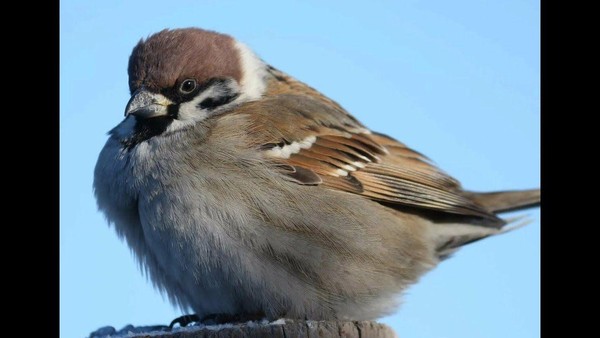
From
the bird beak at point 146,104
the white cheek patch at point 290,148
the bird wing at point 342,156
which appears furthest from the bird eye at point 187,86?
the white cheek patch at point 290,148

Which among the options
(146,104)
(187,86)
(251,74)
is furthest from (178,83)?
(251,74)

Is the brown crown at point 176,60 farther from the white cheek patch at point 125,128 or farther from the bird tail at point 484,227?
the bird tail at point 484,227

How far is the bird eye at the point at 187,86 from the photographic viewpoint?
4410 mm

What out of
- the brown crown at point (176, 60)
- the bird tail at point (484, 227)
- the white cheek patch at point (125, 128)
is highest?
the brown crown at point (176, 60)

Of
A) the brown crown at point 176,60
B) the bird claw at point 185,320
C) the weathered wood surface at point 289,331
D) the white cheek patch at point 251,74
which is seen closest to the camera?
the weathered wood surface at point 289,331

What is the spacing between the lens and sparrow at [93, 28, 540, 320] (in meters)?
3.93

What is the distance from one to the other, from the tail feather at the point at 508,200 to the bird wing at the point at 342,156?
190 millimetres

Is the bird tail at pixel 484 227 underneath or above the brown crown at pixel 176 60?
underneath

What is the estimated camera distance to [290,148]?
4395mm

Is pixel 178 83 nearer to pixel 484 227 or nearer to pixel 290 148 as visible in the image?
pixel 290 148

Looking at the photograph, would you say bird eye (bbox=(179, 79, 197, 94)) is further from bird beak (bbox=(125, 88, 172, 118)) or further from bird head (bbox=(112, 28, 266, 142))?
bird beak (bbox=(125, 88, 172, 118))
